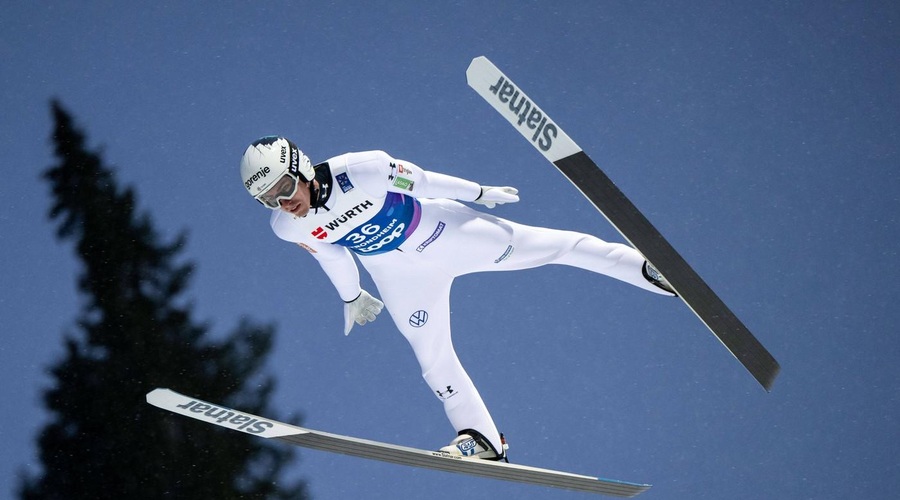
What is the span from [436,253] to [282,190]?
27.2 inches

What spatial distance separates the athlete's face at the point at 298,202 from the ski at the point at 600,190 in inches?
28.5

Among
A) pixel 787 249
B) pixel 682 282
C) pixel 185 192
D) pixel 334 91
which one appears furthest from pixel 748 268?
pixel 185 192

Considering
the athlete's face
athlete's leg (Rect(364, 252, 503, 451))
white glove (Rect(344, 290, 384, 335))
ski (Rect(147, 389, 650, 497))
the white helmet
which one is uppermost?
the white helmet

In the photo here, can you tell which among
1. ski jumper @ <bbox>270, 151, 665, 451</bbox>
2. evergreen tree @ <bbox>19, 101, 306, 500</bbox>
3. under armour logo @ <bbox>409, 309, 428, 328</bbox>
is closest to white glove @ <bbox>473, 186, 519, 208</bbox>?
ski jumper @ <bbox>270, 151, 665, 451</bbox>

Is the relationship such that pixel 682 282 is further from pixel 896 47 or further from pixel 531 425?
pixel 896 47

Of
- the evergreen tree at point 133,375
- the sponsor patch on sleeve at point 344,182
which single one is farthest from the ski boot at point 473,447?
the evergreen tree at point 133,375

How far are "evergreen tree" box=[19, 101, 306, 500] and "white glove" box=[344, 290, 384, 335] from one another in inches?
59.2

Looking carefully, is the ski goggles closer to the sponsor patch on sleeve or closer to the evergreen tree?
the sponsor patch on sleeve

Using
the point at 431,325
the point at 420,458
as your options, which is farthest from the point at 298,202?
the point at 420,458

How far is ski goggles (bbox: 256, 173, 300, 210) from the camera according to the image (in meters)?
4.04

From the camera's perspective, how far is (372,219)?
4.27 metres

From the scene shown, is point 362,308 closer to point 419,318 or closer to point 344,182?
point 419,318

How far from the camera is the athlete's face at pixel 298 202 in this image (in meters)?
4.11

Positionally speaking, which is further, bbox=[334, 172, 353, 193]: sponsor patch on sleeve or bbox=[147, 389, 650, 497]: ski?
bbox=[147, 389, 650, 497]: ski
